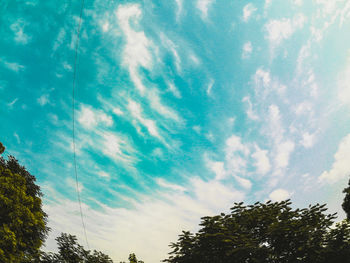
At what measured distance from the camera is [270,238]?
49.0 ft

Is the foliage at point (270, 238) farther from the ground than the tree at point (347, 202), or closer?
closer

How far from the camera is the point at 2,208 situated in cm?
2112

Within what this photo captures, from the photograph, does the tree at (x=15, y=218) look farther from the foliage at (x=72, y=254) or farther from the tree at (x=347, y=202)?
the tree at (x=347, y=202)

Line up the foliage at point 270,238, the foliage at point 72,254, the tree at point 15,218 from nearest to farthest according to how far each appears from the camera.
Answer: the foliage at point 270,238 → the tree at point 15,218 → the foliage at point 72,254

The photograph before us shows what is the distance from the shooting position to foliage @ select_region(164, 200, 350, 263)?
13.6 metres

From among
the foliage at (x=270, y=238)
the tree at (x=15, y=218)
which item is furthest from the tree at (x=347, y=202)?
the tree at (x=15, y=218)

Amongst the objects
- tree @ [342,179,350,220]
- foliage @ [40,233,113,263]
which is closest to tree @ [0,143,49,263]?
foliage @ [40,233,113,263]

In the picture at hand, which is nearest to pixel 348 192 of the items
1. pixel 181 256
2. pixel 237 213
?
pixel 237 213

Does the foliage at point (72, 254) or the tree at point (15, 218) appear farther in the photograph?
the foliage at point (72, 254)

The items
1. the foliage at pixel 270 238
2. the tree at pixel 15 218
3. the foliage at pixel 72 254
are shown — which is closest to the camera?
the foliage at pixel 270 238

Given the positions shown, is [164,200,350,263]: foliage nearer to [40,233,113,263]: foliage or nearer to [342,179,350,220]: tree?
[342,179,350,220]: tree

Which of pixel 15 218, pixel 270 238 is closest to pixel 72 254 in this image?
pixel 15 218

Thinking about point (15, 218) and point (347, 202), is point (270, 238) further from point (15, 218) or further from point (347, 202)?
point (15, 218)

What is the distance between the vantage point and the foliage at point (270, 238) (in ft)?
44.7
